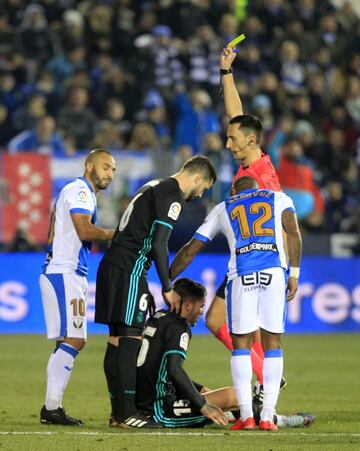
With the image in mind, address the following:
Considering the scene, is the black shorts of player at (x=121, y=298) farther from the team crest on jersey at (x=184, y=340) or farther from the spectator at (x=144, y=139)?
the spectator at (x=144, y=139)

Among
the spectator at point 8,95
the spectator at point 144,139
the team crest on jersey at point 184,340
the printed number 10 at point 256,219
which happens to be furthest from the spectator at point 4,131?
the printed number 10 at point 256,219

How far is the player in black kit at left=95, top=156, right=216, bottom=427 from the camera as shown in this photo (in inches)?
349

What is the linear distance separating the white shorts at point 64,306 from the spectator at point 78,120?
10.0 metres

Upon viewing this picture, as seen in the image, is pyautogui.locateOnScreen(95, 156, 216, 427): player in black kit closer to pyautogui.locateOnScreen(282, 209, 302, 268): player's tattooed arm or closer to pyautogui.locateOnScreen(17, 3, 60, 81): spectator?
pyautogui.locateOnScreen(282, 209, 302, 268): player's tattooed arm

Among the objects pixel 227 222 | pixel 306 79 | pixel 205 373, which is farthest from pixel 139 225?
pixel 306 79

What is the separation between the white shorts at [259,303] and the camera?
340 inches

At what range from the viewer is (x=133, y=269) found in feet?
29.5

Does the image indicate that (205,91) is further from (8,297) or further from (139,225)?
(139,225)

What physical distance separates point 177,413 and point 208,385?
A: 3.15 metres

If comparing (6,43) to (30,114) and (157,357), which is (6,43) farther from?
(157,357)

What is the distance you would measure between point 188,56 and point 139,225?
12.6 meters

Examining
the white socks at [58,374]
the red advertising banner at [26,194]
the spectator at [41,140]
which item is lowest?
the white socks at [58,374]

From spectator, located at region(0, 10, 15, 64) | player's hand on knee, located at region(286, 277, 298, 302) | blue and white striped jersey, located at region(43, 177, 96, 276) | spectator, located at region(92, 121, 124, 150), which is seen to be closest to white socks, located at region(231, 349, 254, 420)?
player's hand on knee, located at region(286, 277, 298, 302)

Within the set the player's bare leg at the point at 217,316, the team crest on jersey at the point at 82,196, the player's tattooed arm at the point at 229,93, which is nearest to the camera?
the team crest on jersey at the point at 82,196
